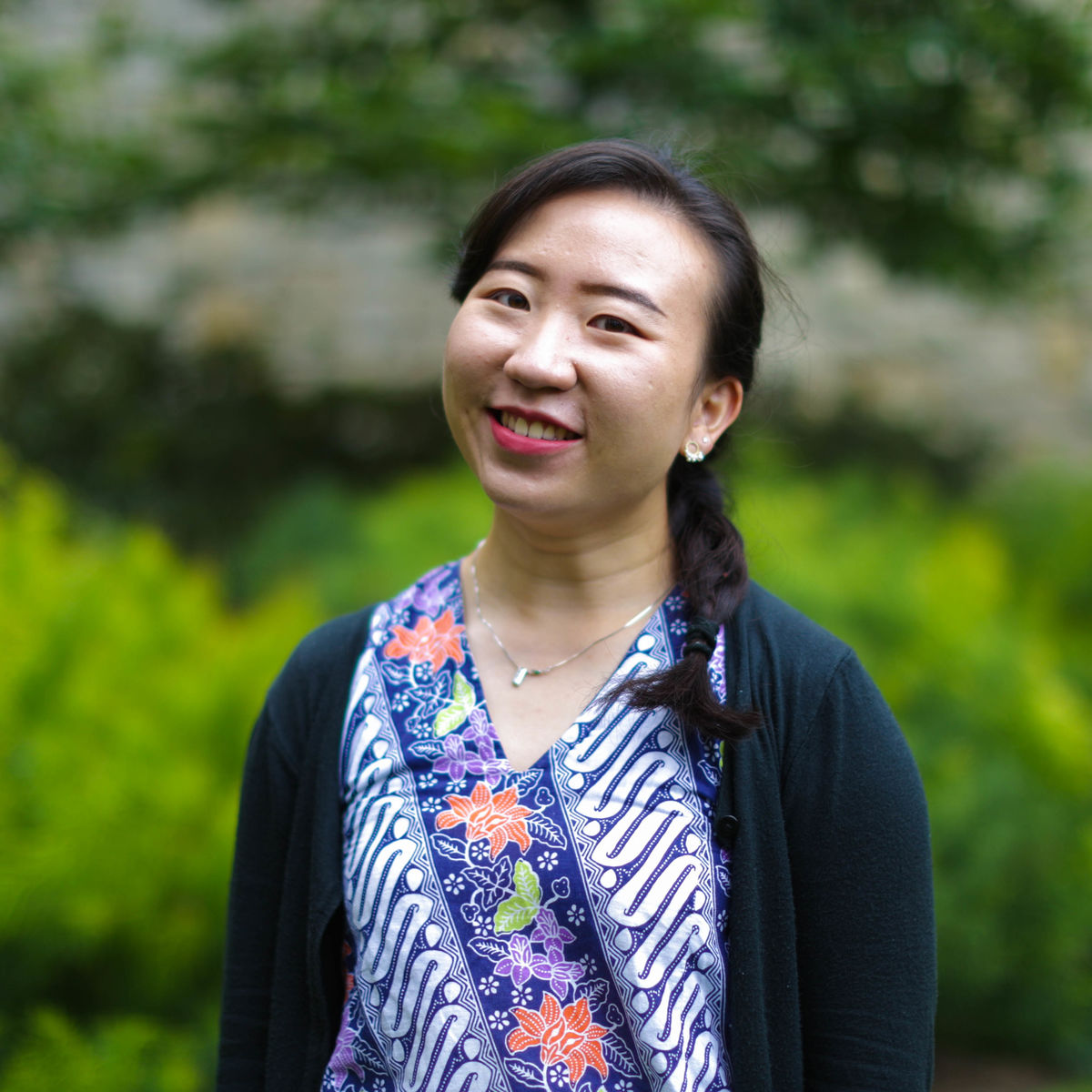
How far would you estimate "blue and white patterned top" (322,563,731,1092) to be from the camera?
132 cm

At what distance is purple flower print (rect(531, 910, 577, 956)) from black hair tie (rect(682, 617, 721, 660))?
1.18ft

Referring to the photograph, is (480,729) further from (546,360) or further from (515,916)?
(546,360)

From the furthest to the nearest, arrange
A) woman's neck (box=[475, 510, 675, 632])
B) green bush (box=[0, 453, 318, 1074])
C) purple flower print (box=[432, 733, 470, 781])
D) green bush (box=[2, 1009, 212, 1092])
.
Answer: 1. green bush (box=[0, 453, 318, 1074])
2. green bush (box=[2, 1009, 212, 1092])
3. woman's neck (box=[475, 510, 675, 632])
4. purple flower print (box=[432, 733, 470, 781])

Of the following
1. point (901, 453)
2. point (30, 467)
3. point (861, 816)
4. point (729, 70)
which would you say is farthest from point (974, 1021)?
point (30, 467)

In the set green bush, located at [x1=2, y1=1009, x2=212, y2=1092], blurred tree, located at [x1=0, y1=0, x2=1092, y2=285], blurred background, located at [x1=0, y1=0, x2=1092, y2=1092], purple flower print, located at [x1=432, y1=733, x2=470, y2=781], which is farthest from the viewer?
blurred tree, located at [x1=0, y1=0, x2=1092, y2=285]

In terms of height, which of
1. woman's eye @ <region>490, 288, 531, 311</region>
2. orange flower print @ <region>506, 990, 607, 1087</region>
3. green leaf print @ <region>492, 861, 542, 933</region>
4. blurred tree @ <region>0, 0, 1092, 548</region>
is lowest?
orange flower print @ <region>506, 990, 607, 1087</region>

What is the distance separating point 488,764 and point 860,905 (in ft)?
1.55

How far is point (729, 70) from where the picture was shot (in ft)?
18.0

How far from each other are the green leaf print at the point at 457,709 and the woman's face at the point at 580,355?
0.81 ft

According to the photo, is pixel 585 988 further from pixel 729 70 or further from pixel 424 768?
pixel 729 70

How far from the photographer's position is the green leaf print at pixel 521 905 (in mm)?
1333

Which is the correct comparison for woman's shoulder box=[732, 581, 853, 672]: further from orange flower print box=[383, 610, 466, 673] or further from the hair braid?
orange flower print box=[383, 610, 466, 673]

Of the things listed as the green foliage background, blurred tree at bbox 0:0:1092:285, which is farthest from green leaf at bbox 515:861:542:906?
blurred tree at bbox 0:0:1092:285

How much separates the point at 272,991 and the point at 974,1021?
258 cm
